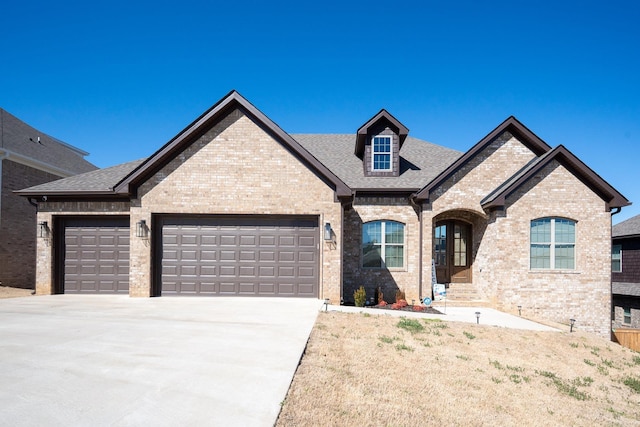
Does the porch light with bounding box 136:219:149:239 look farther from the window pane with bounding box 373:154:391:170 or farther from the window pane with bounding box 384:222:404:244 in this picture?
the window pane with bounding box 373:154:391:170

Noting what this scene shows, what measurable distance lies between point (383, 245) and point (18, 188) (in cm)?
1753

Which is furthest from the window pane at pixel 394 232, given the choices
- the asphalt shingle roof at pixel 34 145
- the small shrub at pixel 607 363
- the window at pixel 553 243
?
the asphalt shingle roof at pixel 34 145

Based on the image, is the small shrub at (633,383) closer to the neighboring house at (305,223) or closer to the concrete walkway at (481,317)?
the concrete walkway at (481,317)

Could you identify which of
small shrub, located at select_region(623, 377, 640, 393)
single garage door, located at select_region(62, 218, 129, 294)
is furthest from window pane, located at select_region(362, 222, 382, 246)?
single garage door, located at select_region(62, 218, 129, 294)

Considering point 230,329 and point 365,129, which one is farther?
point 365,129

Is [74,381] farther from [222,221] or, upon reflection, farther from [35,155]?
[35,155]

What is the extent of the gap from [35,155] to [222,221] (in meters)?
13.4

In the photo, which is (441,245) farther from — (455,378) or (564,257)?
(455,378)

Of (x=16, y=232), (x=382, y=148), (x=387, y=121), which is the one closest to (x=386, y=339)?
(x=382, y=148)

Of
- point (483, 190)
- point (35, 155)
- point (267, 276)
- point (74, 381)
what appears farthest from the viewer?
point (35, 155)

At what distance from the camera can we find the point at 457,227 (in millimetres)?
15445

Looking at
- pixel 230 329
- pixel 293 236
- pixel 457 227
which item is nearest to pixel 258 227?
pixel 293 236

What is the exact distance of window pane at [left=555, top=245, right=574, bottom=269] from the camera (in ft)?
42.1

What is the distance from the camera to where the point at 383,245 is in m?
14.3
